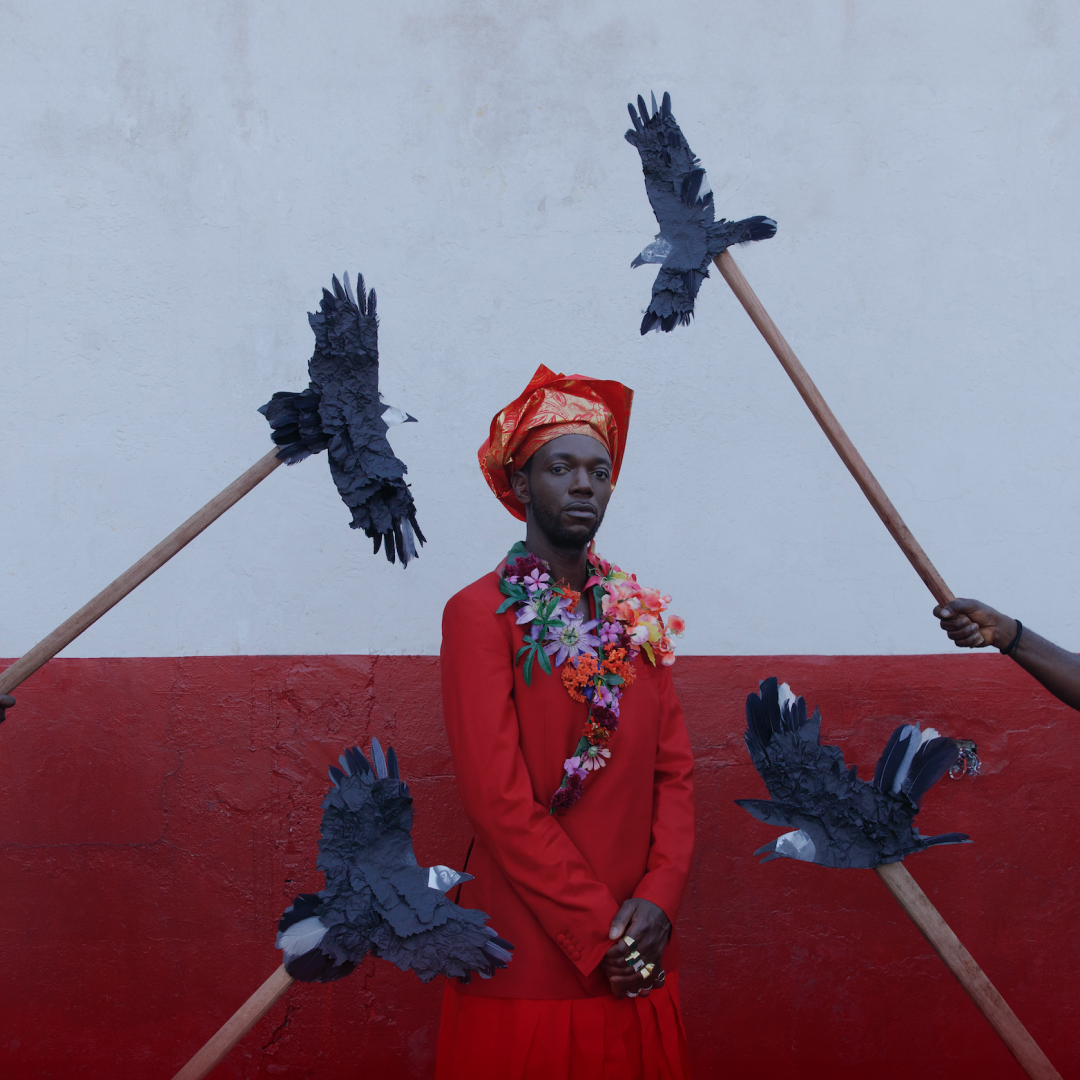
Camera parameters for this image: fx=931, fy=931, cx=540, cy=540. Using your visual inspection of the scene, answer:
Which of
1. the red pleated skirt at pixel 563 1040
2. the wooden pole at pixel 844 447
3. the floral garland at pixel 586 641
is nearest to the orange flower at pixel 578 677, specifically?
the floral garland at pixel 586 641

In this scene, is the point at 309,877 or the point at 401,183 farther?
the point at 401,183

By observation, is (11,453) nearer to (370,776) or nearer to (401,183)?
(401,183)

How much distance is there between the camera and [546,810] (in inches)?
86.0

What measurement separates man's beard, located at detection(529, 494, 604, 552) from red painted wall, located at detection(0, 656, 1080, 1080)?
3.59 feet

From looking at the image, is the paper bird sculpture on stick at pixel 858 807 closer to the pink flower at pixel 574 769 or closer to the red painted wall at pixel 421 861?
the pink flower at pixel 574 769

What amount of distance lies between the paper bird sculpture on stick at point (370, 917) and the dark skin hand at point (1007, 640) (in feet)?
4.51

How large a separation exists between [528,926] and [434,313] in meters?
2.24

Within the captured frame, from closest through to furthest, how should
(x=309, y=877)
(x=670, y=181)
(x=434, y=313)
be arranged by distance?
(x=670, y=181)
(x=309, y=877)
(x=434, y=313)

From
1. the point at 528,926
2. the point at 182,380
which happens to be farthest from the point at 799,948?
the point at 182,380

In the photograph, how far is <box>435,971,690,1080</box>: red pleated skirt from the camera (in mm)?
2104

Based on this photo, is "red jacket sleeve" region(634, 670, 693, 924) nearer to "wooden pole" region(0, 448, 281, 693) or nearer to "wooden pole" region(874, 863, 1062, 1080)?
"wooden pole" region(874, 863, 1062, 1080)

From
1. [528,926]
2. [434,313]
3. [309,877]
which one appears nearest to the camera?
[528,926]

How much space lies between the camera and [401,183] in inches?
139

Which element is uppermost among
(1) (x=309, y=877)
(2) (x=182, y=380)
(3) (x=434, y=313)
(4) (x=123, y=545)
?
(3) (x=434, y=313)
